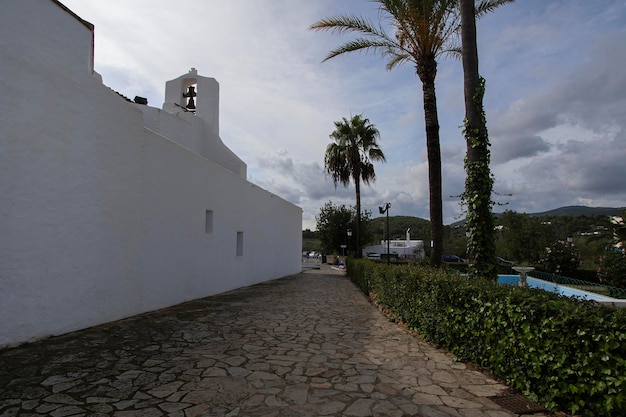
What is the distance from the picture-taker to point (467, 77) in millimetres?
7035

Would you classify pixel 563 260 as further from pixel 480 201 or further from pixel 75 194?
pixel 75 194

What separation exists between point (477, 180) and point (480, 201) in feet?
1.21

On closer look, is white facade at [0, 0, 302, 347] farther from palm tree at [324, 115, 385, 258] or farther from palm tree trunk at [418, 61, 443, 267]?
palm tree at [324, 115, 385, 258]

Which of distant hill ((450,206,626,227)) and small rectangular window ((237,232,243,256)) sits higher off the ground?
distant hill ((450,206,626,227))

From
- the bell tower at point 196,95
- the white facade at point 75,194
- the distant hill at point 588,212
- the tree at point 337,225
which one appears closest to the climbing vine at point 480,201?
the white facade at point 75,194

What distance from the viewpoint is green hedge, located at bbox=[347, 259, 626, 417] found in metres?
3.21

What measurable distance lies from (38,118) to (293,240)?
19708 mm

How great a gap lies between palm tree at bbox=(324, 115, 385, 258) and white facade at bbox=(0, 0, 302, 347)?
14.5 meters

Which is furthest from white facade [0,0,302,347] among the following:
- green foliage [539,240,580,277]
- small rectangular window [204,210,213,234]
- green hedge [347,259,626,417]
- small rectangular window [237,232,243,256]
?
green foliage [539,240,580,277]

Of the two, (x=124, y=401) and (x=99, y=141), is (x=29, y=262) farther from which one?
(x=124, y=401)

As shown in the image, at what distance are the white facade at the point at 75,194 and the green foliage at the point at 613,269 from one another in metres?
18.2

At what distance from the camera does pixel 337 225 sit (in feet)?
125

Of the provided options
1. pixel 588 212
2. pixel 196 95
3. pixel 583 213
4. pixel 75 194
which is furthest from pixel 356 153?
pixel 588 212

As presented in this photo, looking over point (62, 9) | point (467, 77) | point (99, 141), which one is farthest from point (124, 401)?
point (467, 77)
